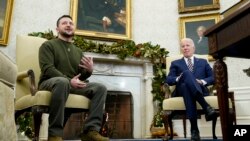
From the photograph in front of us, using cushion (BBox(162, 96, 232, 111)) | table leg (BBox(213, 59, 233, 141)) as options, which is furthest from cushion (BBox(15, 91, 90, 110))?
table leg (BBox(213, 59, 233, 141))

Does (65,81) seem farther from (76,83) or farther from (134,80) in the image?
(134,80)

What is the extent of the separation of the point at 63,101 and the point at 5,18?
11.2 ft

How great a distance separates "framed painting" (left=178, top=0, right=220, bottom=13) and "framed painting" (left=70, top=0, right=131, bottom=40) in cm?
116

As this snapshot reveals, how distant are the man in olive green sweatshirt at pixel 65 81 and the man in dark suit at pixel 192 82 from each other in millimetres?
946

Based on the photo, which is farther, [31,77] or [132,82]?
[132,82]

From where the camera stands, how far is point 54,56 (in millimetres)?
2775

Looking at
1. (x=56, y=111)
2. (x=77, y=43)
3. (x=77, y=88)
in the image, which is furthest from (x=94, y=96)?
(x=77, y=43)

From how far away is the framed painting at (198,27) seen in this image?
6004 mm

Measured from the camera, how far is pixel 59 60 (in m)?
2.79

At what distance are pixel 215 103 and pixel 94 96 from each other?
137 centimetres

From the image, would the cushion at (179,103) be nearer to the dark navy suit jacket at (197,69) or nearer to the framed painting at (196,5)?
the dark navy suit jacket at (197,69)

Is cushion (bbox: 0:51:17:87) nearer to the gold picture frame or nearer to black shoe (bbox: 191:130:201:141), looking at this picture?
black shoe (bbox: 191:130:201:141)

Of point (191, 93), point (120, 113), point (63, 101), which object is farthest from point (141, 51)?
point (63, 101)

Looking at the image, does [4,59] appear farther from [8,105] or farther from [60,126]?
[60,126]
